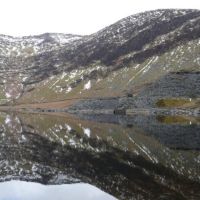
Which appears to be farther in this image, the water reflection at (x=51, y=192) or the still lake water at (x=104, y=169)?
the still lake water at (x=104, y=169)

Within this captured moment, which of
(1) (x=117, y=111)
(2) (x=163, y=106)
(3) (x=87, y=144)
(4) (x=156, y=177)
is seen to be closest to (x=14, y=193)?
(4) (x=156, y=177)

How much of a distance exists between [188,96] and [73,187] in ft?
424

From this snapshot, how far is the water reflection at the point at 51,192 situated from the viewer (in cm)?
3139

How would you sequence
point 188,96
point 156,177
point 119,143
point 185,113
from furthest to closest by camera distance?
1. point 188,96
2. point 185,113
3. point 119,143
4. point 156,177

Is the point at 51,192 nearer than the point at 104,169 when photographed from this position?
Yes

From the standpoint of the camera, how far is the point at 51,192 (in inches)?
1335

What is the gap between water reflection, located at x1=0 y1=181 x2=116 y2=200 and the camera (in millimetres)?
31391

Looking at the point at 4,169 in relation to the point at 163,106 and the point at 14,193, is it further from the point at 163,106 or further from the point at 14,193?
the point at 163,106

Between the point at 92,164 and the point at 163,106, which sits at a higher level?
the point at 92,164

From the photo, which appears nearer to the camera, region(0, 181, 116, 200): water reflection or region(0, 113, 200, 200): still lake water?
region(0, 181, 116, 200): water reflection

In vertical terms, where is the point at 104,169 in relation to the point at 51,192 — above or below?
below

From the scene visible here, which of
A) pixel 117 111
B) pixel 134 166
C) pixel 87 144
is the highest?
pixel 134 166

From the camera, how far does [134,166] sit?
43281mm

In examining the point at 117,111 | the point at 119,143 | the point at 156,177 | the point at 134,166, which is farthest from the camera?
the point at 117,111
